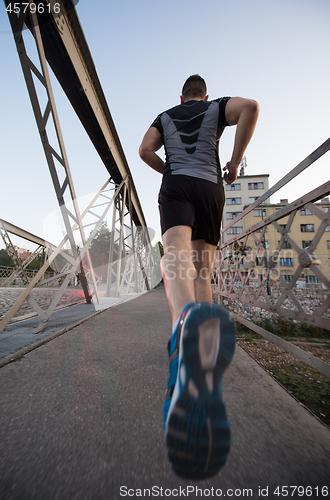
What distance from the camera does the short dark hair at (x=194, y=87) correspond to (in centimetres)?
140

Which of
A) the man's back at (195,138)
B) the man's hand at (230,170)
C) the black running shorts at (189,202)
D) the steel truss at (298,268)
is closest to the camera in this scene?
the black running shorts at (189,202)

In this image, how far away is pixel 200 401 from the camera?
602mm

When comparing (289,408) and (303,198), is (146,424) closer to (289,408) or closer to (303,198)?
(289,408)

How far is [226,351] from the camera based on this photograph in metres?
0.69

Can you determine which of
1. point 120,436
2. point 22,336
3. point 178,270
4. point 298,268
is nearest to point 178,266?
point 178,270

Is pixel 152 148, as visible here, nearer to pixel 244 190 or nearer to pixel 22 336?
pixel 22 336

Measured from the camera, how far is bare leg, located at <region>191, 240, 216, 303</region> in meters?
1.29

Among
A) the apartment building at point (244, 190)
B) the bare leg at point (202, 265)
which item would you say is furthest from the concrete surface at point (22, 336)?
the apartment building at point (244, 190)

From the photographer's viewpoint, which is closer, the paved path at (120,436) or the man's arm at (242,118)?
the paved path at (120,436)

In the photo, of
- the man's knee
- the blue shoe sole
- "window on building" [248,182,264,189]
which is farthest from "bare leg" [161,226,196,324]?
"window on building" [248,182,264,189]

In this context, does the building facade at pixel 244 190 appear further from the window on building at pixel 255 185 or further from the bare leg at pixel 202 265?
the bare leg at pixel 202 265

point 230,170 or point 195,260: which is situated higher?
point 230,170

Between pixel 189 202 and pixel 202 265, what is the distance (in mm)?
425

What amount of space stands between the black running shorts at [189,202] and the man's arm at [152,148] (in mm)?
315
